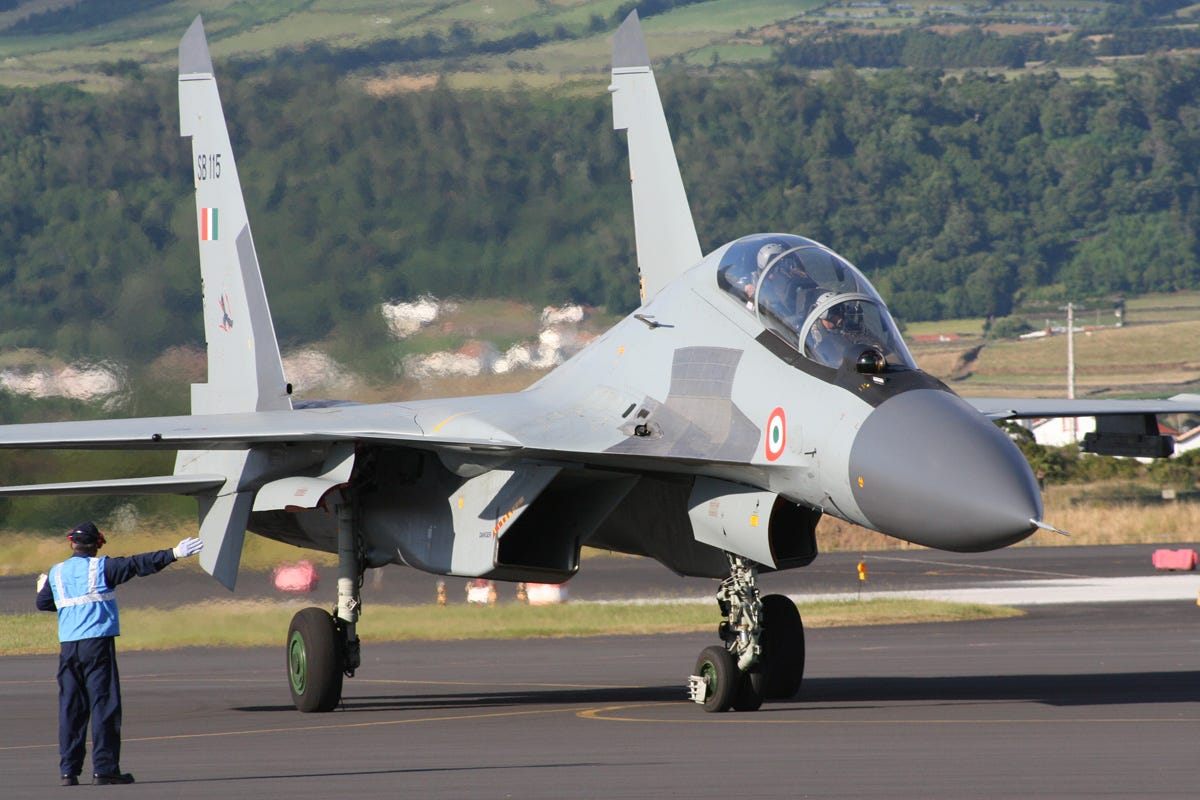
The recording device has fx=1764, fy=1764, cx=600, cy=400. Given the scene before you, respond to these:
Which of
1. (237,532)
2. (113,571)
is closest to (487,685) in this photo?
(237,532)

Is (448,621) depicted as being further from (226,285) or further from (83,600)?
(83,600)

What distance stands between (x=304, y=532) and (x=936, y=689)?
553cm

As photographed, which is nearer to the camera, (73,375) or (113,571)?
(113,571)

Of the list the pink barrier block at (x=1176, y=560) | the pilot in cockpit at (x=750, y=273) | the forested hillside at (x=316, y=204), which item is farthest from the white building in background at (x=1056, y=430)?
the pilot in cockpit at (x=750, y=273)

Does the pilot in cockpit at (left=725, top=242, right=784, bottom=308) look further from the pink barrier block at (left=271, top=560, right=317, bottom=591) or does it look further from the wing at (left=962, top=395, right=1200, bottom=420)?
the pink barrier block at (left=271, top=560, right=317, bottom=591)

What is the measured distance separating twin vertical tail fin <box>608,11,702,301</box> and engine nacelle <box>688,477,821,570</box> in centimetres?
370

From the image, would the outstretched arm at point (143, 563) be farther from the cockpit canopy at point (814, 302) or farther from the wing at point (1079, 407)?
the wing at point (1079, 407)

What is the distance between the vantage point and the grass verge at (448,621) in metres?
21.9

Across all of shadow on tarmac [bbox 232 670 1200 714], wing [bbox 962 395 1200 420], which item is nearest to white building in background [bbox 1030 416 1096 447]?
wing [bbox 962 395 1200 420]

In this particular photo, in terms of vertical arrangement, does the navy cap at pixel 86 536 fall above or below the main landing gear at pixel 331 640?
above

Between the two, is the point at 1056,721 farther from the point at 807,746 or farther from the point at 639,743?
the point at 639,743

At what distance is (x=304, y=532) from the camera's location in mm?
15273

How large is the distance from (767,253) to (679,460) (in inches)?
62.7

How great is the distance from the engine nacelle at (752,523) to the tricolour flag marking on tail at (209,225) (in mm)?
6200
